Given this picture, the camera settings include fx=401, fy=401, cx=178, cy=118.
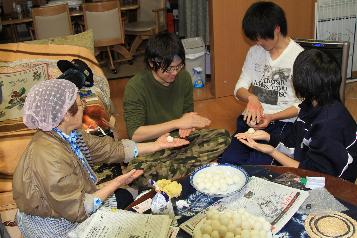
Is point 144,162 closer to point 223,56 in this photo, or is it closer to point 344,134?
point 344,134

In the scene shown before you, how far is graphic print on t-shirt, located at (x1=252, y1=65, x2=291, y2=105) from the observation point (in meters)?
2.50

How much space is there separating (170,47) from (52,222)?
1057 millimetres

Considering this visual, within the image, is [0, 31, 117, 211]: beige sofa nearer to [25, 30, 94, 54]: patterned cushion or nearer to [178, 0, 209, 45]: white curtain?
[25, 30, 94, 54]: patterned cushion

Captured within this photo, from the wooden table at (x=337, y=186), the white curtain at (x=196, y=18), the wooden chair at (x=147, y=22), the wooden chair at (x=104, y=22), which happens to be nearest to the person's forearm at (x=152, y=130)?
the wooden table at (x=337, y=186)

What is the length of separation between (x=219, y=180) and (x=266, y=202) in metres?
0.21

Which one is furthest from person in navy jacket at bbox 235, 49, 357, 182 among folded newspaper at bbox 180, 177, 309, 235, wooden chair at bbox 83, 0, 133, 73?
wooden chair at bbox 83, 0, 133, 73

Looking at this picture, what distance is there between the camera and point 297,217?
1400 mm

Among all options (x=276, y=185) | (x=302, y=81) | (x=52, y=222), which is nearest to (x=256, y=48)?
(x=302, y=81)

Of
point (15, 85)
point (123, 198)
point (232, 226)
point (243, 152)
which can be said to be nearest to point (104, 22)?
point (15, 85)

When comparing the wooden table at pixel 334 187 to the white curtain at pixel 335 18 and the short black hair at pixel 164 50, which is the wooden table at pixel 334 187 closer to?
the short black hair at pixel 164 50

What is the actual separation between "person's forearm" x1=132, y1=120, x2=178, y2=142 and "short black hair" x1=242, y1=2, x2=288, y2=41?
709 millimetres

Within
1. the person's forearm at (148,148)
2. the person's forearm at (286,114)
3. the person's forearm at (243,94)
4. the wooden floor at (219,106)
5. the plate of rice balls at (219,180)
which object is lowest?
the wooden floor at (219,106)

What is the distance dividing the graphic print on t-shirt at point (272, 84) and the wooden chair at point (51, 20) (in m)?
3.19

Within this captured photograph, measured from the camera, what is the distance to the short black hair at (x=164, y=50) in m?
2.14
